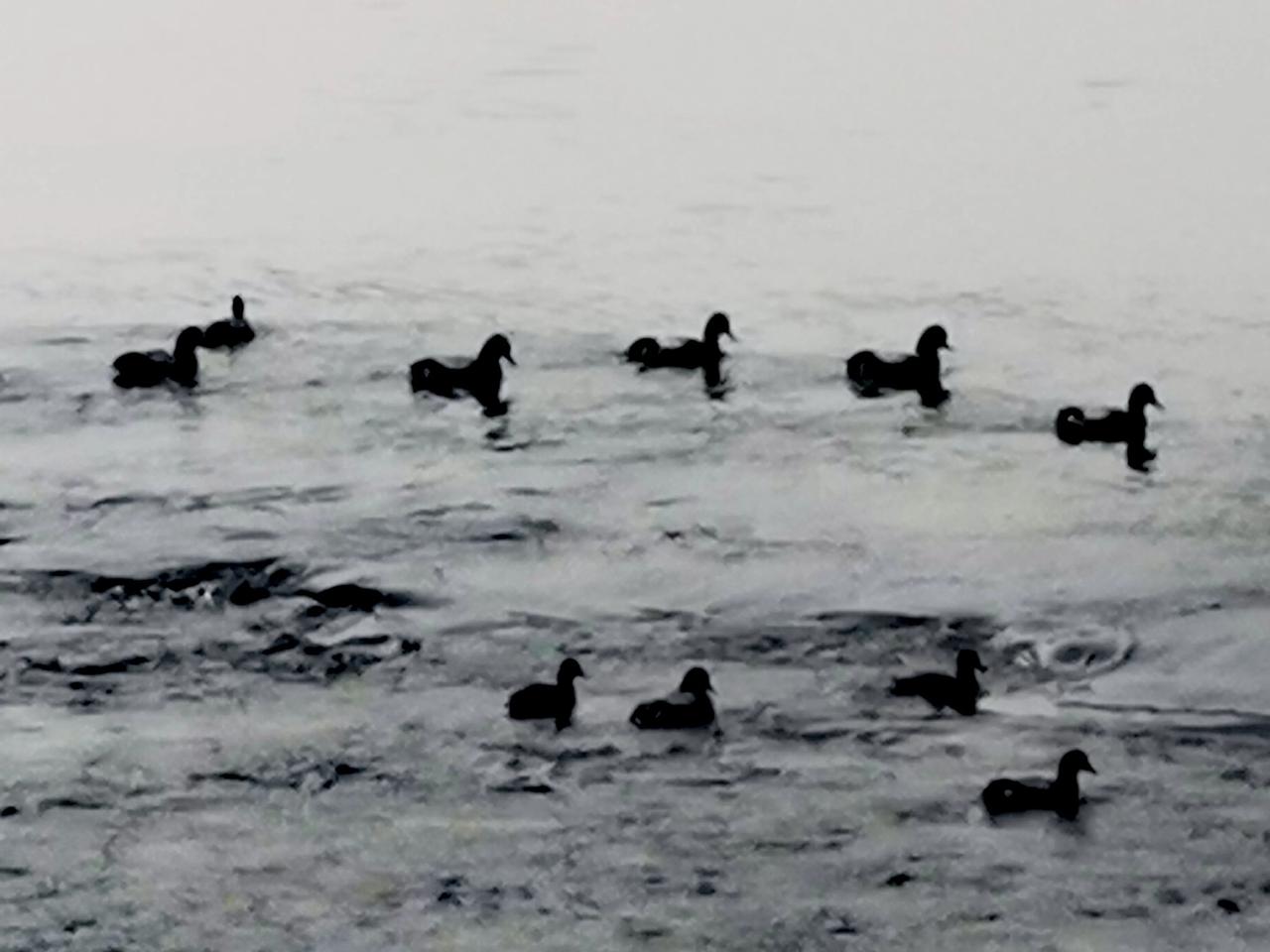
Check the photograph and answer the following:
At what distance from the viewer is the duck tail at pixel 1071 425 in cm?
1786

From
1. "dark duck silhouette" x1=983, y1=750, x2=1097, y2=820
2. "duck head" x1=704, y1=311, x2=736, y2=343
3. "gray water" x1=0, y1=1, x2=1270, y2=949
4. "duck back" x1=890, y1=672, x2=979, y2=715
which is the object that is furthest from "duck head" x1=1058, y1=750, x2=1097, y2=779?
"duck head" x1=704, y1=311, x2=736, y2=343

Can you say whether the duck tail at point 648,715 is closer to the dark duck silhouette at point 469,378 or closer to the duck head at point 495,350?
the dark duck silhouette at point 469,378

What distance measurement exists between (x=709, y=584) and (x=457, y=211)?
9.97m

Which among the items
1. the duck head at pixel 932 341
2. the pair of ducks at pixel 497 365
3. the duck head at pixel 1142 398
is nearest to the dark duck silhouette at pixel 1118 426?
the duck head at pixel 1142 398

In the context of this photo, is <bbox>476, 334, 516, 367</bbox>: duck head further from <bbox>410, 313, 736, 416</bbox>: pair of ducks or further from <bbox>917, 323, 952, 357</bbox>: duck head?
<bbox>917, 323, 952, 357</bbox>: duck head

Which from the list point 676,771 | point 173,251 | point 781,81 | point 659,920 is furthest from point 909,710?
point 781,81

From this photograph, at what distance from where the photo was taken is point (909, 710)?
13453 millimetres

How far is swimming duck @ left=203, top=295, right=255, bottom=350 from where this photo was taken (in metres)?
19.9

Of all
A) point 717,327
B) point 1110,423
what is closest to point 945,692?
point 1110,423

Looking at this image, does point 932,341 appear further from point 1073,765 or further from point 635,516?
point 1073,765

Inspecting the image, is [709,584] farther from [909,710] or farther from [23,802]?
[23,802]

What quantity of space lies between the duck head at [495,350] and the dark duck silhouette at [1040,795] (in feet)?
24.1

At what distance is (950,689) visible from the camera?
13.4m

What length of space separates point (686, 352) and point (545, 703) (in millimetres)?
6237
